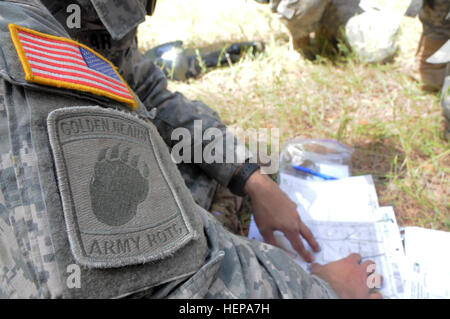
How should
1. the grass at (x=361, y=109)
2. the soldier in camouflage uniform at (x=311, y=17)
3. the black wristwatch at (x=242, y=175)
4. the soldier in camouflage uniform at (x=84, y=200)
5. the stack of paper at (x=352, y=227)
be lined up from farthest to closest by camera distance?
the soldier in camouflage uniform at (x=311, y=17) < the grass at (x=361, y=109) < the black wristwatch at (x=242, y=175) < the stack of paper at (x=352, y=227) < the soldier in camouflage uniform at (x=84, y=200)

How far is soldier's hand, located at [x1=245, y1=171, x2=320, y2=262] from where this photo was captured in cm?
106

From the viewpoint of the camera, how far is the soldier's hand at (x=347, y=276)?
0.91 metres

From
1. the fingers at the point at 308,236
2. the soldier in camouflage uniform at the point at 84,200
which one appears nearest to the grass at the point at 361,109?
the fingers at the point at 308,236

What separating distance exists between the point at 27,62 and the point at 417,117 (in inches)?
69.5

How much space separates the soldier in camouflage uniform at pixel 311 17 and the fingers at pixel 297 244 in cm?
156

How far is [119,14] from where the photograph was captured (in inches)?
30.9

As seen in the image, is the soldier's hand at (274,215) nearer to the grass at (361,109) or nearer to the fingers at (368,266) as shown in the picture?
the fingers at (368,266)

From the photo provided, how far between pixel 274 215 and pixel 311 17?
1.61 metres

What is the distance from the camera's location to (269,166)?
1.47 m

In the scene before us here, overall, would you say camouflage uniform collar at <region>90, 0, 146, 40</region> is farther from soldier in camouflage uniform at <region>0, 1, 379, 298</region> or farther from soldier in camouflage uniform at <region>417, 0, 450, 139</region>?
soldier in camouflage uniform at <region>417, 0, 450, 139</region>

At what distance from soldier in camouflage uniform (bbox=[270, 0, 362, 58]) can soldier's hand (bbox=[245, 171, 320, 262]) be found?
1.40m

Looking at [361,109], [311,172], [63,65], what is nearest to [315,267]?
[311,172]

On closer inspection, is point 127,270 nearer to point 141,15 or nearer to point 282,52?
point 141,15
